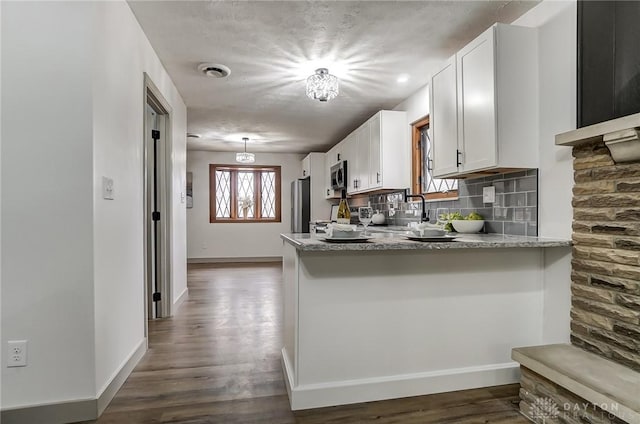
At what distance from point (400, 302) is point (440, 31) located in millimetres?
1954

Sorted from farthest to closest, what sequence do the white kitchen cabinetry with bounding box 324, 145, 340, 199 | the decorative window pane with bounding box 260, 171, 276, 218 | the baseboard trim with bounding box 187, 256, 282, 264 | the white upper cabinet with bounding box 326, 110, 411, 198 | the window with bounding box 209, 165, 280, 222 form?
the decorative window pane with bounding box 260, 171, 276, 218
the window with bounding box 209, 165, 280, 222
the baseboard trim with bounding box 187, 256, 282, 264
the white kitchen cabinetry with bounding box 324, 145, 340, 199
the white upper cabinet with bounding box 326, 110, 411, 198

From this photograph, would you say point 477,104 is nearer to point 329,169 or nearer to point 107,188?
point 107,188

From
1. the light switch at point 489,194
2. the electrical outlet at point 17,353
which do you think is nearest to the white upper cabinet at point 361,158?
the light switch at point 489,194

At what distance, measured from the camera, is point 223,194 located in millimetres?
7504

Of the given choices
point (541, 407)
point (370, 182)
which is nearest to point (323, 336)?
point (541, 407)

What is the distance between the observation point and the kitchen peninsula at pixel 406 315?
183 cm

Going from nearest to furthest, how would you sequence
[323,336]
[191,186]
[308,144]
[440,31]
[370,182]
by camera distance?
[323,336] < [440,31] < [370,182] < [308,144] < [191,186]

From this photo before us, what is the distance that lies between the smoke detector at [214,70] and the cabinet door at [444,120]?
5.97ft

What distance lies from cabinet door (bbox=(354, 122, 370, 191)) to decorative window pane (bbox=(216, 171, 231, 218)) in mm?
3615

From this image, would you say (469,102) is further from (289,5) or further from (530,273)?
(289,5)

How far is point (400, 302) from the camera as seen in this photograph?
1944 mm

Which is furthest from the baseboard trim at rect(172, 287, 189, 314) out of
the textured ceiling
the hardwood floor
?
the textured ceiling

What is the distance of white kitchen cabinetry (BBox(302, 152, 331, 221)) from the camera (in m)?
6.62

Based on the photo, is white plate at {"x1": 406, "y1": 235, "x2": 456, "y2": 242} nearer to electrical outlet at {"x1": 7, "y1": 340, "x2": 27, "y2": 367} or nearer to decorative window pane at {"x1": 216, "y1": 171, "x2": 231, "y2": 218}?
electrical outlet at {"x1": 7, "y1": 340, "x2": 27, "y2": 367}
